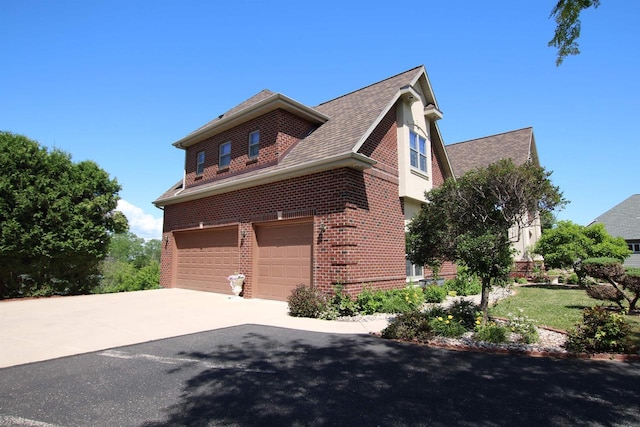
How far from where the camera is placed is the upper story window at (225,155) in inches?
612

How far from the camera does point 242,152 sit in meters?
14.7

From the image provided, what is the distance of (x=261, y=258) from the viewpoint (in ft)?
41.7

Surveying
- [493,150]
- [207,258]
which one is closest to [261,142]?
[207,258]

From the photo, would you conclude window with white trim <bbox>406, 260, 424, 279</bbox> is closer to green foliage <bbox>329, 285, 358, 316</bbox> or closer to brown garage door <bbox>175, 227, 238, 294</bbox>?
green foliage <bbox>329, 285, 358, 316</bbox>

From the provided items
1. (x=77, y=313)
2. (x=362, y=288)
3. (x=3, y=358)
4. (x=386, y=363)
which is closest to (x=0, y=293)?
(x=77, y=313)

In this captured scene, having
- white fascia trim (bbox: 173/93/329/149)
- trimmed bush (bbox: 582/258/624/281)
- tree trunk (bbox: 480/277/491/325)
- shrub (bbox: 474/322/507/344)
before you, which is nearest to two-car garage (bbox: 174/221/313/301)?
white fascia trim (bbox: 173/93/329/149)

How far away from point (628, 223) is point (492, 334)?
3663 centimetres

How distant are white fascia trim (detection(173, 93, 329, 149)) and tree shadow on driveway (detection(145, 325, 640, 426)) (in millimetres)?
9318

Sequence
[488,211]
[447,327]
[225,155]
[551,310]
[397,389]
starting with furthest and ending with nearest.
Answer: [225,155] < [551,310] < [488,211] < [447,327] < [397,389]

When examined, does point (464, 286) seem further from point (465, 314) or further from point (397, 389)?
point (397, 389)

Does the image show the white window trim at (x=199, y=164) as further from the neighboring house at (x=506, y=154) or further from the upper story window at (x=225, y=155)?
the neighboring house at (x=506, y=154)

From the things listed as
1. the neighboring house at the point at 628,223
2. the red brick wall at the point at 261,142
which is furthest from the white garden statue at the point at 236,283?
the neighboring house at the point at 628,223

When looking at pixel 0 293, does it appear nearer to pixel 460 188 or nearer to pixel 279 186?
pixel 279 186

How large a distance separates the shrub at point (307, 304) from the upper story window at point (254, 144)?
21.7 ft
